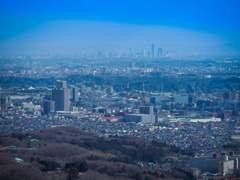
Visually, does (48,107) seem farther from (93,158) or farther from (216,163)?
(216,163)

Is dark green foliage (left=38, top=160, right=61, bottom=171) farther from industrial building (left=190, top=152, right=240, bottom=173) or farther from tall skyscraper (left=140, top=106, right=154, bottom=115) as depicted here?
tall skyscraper (left=140, top=106, right=154, bottom=115)

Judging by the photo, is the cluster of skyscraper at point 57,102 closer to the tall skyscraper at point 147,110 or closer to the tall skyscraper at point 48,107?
the tall skyscraper at point 48,107

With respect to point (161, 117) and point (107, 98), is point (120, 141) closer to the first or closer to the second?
point (161, 117)

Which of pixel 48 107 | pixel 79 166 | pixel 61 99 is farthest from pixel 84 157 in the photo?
pixel 61 99

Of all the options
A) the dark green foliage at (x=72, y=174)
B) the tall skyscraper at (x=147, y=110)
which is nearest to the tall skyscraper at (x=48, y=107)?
the tall skyscraper at (x=147, y=110)

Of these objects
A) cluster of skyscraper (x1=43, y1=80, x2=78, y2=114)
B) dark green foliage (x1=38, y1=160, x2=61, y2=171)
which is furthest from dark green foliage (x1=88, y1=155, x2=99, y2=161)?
cluster of skyscraper (x1=43, y1=80, x2=78, y2=114)

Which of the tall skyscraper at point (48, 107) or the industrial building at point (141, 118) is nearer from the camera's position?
the industrial building at point (141, 118)

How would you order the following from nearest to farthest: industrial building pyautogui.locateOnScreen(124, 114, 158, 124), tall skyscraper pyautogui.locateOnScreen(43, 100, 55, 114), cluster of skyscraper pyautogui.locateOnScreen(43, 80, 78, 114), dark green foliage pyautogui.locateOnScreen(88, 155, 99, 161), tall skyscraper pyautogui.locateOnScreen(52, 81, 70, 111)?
1. dark green foliage pyautogui.locateOnScreen(88, 155, 99, 161)
2. industrial building pyautogui.locateOnScreen(124, 114, 158, 124)
3. tall skyscraper pyautogui.locateOnScreen(43, 100, 55, 114)
4. cluster of skyscraper pyautogui.locateOnScreen(43, 80, 78, 114)
5. tall skyscraper pyautogui.locateOnScreen(52, 81, 70, 111)

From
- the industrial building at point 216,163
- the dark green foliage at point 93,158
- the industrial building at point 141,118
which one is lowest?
the industrial building at point 141,118

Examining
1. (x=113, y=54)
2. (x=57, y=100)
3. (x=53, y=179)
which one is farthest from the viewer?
(x=113, y=54)

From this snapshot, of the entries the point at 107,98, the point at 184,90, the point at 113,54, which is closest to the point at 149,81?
the point at 184,90

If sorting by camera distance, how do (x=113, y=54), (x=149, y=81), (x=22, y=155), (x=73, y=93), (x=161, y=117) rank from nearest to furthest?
(x=22, y=155)
(x=161, y=117)
(x=73, y=93)
(x=149, y=81)
(x=113, y=54)
